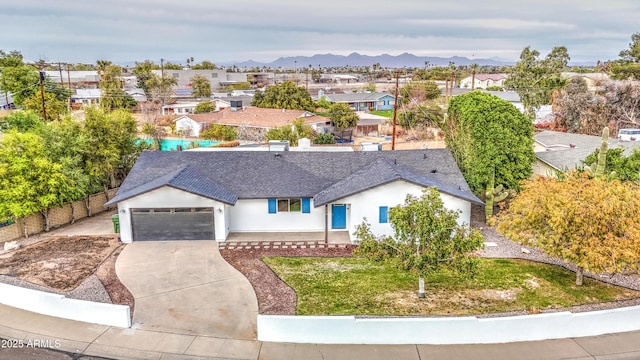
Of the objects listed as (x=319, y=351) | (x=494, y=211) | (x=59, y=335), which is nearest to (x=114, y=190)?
(x=59, y=335)

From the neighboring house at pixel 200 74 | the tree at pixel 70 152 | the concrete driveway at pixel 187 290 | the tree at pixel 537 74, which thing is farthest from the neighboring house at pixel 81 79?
the concrete driveway at pixel 187 290

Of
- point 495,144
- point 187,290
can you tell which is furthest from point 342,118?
point 187,290

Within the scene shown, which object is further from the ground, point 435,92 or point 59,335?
point 435,92

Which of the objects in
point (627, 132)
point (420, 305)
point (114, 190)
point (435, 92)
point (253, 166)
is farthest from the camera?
point (435, 92)

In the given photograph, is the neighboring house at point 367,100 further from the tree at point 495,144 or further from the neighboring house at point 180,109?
the tree at point 495,144

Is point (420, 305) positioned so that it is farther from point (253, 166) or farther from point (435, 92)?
point (435, 92)

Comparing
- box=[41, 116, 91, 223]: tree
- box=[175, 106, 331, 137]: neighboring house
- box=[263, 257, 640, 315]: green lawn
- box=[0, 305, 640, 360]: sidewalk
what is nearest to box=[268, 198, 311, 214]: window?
box=[263, 257, 640, 315]: green lawn

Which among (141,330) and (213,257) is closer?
(141,330)

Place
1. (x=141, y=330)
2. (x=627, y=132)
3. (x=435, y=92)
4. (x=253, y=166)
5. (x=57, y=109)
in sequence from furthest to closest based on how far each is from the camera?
(x=435, y=92), (x=57, y=109), (x=627, y=132), (x=253, y=166), (x=141, y=330)
